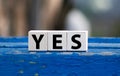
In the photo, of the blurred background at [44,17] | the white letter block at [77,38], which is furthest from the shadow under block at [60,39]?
the blurred background at [44,17]

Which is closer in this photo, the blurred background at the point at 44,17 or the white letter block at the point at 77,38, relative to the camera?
the white letter block at the point at 77,38

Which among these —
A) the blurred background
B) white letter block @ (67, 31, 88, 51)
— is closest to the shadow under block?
white letter block @ (67, 31, 88, 51)

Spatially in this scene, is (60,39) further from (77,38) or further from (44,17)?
(44,17)

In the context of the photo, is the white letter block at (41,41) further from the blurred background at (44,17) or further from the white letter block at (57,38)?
the blurred background at (44,17)

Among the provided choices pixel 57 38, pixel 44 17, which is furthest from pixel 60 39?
pixel 44 17

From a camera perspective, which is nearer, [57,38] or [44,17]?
[57,38]

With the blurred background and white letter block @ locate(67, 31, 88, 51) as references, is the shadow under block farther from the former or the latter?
the blurred background

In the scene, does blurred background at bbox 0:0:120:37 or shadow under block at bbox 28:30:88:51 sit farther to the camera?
blurred background at bbox 0:0:120:37

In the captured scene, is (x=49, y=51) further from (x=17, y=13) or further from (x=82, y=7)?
(x=82, y=7)

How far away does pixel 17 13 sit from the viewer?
8.56 feet
